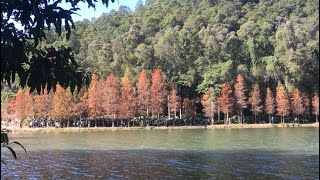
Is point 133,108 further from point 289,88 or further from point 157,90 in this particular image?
point 289,88

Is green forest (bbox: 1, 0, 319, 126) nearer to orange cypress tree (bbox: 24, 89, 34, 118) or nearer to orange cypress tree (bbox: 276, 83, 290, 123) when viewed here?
orange cypress tree (bbox: 276, 83, 290, 123)

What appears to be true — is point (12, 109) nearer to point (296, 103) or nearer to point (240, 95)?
point (240, 95)

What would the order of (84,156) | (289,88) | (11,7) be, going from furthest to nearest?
(289,88), (84,156), (11,7)

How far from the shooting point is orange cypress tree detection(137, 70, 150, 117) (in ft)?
176

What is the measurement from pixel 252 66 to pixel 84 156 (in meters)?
43.4

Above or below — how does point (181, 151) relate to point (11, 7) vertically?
below

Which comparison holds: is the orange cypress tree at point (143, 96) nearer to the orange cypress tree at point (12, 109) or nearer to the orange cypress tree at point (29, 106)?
the orange cypress tree at point (29, 106)

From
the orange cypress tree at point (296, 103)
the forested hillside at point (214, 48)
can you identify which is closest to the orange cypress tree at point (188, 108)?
the forested hillside at point (214, 48)

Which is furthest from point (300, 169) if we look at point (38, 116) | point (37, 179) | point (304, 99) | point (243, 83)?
point (38, 116)

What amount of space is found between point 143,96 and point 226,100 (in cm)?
1124

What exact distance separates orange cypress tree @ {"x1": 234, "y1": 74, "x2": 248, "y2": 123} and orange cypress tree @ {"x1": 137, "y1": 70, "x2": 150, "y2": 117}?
475 inches

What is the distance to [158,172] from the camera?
600 inches

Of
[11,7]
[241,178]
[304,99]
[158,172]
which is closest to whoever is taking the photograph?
[11,7]

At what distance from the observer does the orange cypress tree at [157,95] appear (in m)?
53.4
